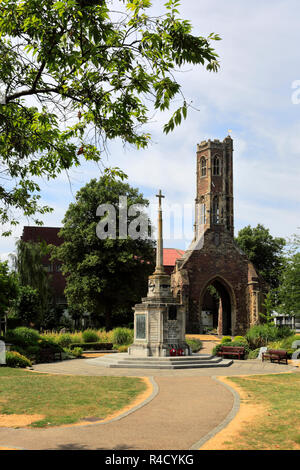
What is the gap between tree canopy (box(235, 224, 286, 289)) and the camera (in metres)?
54.6

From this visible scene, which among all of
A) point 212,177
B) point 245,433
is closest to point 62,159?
point 245,433

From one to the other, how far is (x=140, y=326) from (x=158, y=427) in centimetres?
1331

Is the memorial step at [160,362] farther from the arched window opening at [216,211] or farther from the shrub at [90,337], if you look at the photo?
the arched window opening at [216,211]

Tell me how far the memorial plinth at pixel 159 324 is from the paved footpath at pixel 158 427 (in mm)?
6674

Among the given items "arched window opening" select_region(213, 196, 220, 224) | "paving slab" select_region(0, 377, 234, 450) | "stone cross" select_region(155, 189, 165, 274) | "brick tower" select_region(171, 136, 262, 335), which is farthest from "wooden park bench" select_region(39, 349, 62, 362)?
"arched window opening" select_region(213, 196, 220, 224)

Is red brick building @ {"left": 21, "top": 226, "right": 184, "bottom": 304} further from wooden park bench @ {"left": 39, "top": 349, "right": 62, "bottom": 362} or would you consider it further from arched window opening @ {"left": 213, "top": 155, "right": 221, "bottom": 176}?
wooden park bench @ {"left": 39, "top": 349, "right": 62, "bottom": 362}

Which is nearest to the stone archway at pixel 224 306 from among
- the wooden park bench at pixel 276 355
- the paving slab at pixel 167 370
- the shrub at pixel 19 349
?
the wooden park bench at pixel 276 355

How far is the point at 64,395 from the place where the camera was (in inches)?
431

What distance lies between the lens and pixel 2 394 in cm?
1095

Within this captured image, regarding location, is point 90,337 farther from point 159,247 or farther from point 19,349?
point 159,247

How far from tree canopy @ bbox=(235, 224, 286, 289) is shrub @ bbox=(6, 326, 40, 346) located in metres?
36.8

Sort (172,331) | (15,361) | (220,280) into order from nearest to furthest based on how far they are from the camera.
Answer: (15,361)
(172,331)
(220,280)

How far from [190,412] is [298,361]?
14423mm

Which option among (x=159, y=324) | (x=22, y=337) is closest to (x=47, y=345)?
(x=22, y=337)
